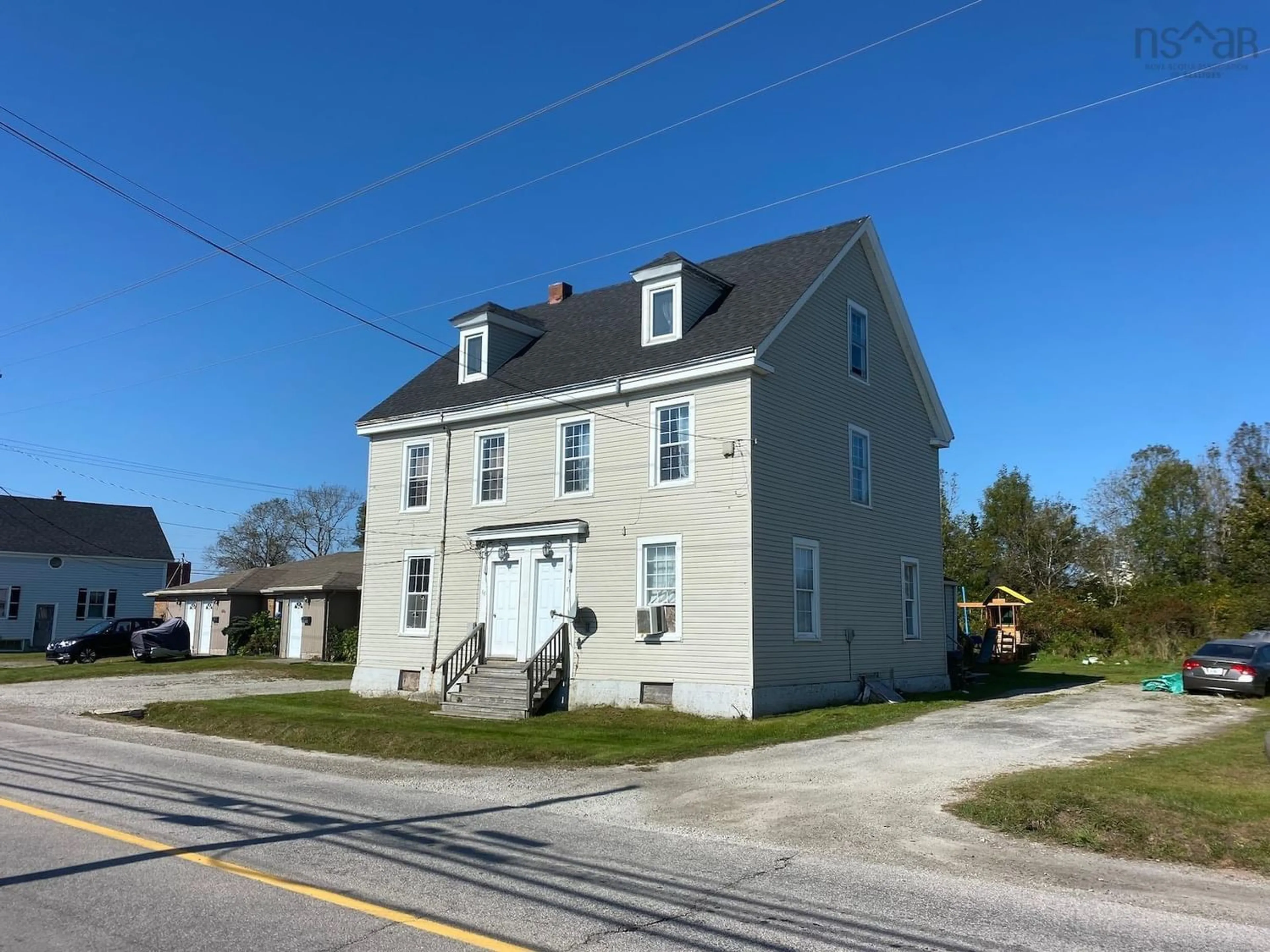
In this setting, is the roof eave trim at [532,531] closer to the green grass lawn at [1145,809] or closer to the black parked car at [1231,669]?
the green grass lawn at [1145,809]

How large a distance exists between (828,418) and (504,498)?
7.61m

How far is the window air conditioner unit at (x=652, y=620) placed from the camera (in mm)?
18219

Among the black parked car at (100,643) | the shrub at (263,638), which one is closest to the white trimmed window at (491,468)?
the shrub at (263,638)

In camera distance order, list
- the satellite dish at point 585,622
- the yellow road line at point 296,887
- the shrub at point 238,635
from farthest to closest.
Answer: the shrub at point 238,635
the satellite dish at point 585,622
the yellow road line at point 296,887

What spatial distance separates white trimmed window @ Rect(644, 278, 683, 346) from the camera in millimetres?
19906

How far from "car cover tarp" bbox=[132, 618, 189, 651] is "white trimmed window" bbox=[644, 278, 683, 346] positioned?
86.2 feet

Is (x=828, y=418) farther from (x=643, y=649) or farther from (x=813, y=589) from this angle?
(x=643, y=649)

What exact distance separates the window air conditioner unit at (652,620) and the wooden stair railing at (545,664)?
2070mm

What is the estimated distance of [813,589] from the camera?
19.1m

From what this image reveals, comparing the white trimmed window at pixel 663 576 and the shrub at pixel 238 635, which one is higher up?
the white trimmed window at pixel 663 576

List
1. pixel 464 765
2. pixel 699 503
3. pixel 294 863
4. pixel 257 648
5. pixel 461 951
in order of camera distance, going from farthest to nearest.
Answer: pixel 257 648 → pixel 699 503 → pixel 464 765 → pixel 294 863 → pixel 461 951

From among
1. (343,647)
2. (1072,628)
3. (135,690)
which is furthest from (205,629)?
(1072,628)

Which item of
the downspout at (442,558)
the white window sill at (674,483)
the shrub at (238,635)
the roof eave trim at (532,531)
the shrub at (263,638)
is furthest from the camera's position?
the shrub at (238,635)

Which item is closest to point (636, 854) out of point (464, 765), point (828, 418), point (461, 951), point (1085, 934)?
point (461, 951)
